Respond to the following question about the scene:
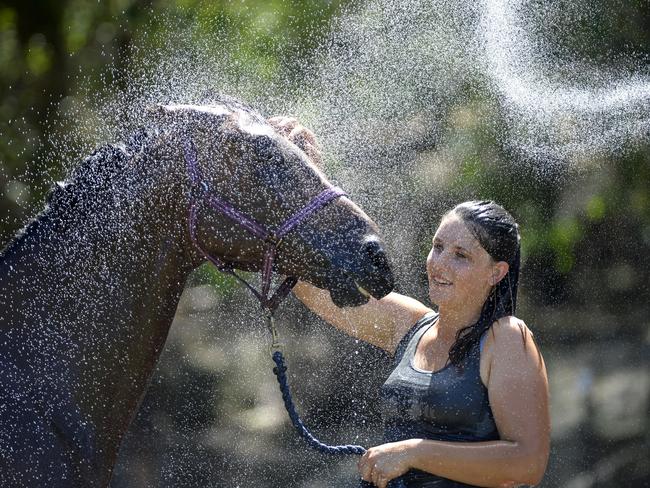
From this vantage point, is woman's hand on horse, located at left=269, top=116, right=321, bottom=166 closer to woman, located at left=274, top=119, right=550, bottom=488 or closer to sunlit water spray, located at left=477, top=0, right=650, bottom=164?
woman, located at left=274, top=119, right=550, bottom=488

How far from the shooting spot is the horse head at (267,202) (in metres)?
1.99

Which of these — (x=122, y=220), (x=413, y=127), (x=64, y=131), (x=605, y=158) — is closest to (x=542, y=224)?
(x=605, y=158)

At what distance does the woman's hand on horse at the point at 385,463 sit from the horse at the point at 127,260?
1.02ft

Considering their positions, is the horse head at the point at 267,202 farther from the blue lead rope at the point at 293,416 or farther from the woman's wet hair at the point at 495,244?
the woman's wet hair at the point at 495,244

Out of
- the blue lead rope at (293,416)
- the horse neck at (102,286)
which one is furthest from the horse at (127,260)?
the blue lead rope at (293,416)

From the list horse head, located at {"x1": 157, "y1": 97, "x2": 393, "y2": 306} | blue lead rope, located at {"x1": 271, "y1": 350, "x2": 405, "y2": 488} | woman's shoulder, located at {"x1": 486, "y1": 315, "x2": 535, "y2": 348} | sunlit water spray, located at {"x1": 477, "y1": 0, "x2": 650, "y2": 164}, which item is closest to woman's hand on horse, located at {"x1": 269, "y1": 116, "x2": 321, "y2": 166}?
horse head, located at {"x1": 157, "y1": 97, "x2": 393, "y2": 306}

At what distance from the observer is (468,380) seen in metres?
2.13

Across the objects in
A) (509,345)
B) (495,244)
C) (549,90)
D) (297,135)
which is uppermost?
(297,135)

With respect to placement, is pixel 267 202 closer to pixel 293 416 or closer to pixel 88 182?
pixel 88 182

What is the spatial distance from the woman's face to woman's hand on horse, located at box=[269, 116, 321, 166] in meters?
0.35

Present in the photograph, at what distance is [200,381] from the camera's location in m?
4.69

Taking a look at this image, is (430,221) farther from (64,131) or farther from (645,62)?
(64,131)

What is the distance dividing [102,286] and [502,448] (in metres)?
0.87

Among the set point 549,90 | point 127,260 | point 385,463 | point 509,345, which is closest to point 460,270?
point 509,345
